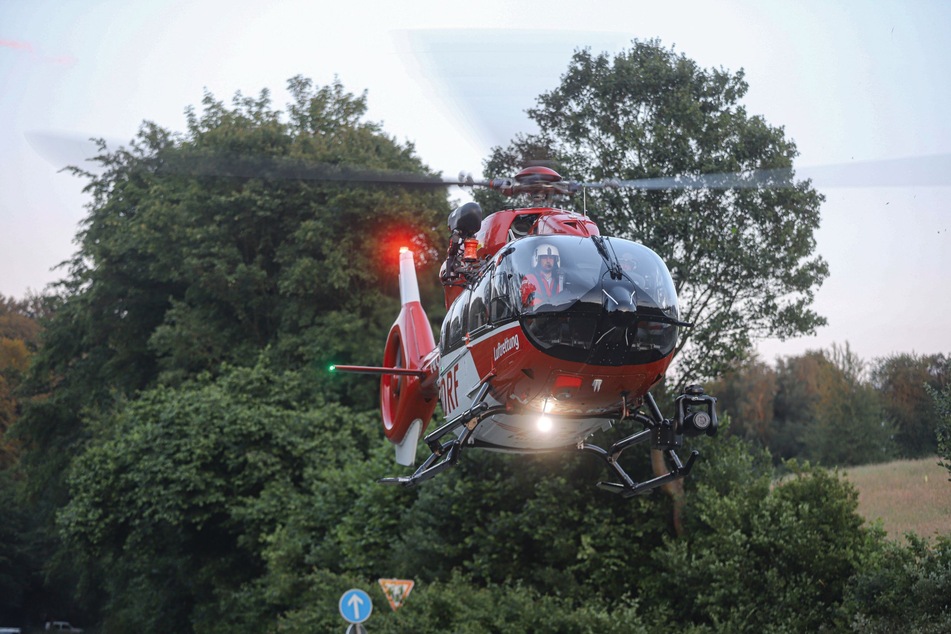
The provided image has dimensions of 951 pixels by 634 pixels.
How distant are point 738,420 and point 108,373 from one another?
20.5 m

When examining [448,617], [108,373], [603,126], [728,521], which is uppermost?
[603,126]

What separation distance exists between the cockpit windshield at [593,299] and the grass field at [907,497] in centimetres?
675

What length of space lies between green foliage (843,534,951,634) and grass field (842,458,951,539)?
44cm

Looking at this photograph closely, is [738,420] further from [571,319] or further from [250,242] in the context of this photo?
[571,319]

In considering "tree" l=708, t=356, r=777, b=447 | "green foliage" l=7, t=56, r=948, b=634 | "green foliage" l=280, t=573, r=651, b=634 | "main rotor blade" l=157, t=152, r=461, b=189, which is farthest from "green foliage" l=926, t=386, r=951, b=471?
"tree" l=708, t=356, r=777, b=447

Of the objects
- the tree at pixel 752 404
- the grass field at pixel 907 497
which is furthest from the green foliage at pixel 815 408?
the grass field at pixel 907 497

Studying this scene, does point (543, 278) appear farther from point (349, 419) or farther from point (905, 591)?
point (349, 419)

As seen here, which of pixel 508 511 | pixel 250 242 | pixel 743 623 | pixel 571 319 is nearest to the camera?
pixel 571 319

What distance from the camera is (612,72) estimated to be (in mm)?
15875

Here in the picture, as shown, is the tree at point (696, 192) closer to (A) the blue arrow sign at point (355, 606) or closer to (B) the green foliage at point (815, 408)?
(B) the green foliage at point (815, 408)

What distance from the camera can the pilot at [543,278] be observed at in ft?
25.6

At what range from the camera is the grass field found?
12922 mm

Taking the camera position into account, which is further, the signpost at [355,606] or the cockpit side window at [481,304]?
the signpost at [355,606]

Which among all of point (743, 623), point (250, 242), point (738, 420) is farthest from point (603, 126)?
point (738, 420)
